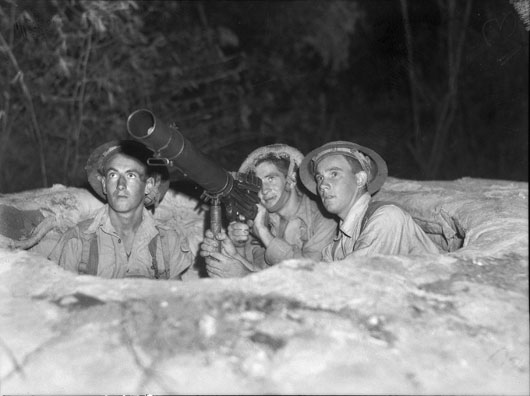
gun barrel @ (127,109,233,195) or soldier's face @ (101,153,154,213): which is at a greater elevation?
gun barrel @ (127,109,233,195)

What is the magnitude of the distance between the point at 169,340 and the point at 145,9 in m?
6.22

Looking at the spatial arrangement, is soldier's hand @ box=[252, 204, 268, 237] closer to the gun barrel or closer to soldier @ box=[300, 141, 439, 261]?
soldier @ box=[300, 141, 439, 261]

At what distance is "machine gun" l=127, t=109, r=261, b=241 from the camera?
8.96 feet

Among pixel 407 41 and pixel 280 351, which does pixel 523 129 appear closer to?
pixel 407 41

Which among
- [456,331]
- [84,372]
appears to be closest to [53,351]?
[84,372]

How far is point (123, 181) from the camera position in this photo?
3689mm

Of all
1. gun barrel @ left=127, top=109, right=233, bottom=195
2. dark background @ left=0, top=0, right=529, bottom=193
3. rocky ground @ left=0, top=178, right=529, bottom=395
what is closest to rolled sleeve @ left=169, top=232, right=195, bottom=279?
gun barrel @ left=127, top=109, right=233, bottom=195

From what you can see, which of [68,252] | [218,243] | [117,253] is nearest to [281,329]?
[218,243]

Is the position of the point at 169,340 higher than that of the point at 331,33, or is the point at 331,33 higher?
the point at 331,33

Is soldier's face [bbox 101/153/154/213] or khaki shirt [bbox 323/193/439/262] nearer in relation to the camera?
khaki shirt [bbox 323/193/439/262]

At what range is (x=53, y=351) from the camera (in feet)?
6.37

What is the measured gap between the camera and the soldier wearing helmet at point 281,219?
3803 millimetres

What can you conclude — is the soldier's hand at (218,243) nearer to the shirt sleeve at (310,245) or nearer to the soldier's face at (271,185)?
the shirt sleeve at (310,245)

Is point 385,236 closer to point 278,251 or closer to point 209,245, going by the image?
point 278,251
